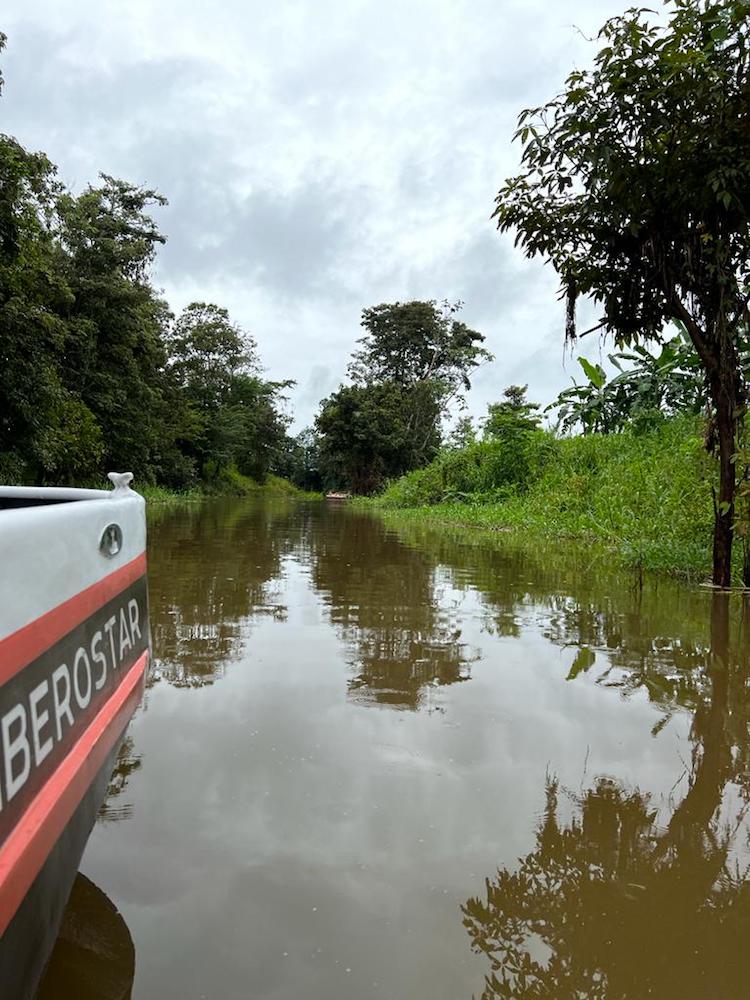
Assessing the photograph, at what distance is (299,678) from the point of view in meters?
3.55

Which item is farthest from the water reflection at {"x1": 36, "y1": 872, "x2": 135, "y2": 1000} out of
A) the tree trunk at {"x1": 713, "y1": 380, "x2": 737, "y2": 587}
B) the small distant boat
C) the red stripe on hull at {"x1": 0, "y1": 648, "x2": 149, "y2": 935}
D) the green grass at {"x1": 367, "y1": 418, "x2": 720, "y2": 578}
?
the green grass at {"x1": 367, "y1": 418, "x2": 720, "y2": 578}

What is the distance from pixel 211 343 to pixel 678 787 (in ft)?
128

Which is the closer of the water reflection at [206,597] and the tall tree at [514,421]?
the water reflection at [206,597]

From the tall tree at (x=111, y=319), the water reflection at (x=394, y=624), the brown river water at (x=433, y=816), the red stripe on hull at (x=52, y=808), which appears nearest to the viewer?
the red stripe on hull at (x=52, y=808)

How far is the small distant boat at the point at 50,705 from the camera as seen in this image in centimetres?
110

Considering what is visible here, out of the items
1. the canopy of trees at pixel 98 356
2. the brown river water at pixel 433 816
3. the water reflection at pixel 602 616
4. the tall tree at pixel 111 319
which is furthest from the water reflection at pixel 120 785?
the tall tree at pixel 111 319

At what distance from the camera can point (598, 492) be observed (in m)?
12.0

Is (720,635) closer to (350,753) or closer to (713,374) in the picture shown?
(713,374)

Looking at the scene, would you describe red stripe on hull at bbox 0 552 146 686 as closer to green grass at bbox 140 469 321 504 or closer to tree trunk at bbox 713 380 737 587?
tree trunk at bbox 713 380 737 587

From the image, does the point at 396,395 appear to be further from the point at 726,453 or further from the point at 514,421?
the point at 726,453

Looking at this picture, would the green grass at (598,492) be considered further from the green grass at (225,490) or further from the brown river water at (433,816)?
the green grass at (225,490)

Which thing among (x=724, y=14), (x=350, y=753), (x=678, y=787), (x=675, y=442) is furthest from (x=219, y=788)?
(x=675, y=442)

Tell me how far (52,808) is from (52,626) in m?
0.31

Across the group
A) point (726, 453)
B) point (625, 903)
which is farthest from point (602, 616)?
point (625, 903)
